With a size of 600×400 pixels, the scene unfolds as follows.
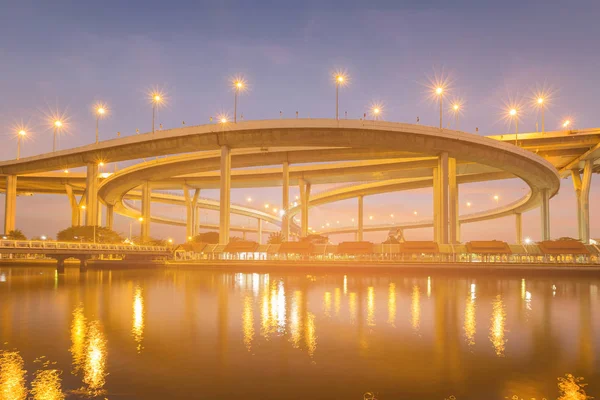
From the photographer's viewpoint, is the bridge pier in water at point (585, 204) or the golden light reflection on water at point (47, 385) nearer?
the golden light reflection on water at point (47, 385)

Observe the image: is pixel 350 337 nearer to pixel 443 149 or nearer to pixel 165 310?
pixel 165 310

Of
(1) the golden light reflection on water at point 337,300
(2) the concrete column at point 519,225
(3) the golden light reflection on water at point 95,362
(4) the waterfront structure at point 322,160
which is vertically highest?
(4) the waterfront structure at point 322,160

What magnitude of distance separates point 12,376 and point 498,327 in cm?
1607

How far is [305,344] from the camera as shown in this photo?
584 inches

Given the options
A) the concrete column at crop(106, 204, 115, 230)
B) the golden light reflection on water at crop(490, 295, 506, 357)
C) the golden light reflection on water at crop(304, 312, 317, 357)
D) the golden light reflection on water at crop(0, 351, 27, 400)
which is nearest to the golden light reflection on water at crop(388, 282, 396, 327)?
the golden light reflection on water at crop(304, 312, 317, 357)

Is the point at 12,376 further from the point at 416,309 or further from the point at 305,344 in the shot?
the point at 416,309

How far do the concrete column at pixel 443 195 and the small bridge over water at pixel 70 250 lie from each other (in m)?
39.6

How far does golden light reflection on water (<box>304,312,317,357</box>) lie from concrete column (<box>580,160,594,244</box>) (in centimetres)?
7632

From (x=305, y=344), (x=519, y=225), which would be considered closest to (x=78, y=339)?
(x=305, y=344)

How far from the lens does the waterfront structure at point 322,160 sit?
61688 millimetres

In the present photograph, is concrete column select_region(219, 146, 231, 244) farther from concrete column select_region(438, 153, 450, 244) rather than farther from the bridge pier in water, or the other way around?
the bridge pier in water

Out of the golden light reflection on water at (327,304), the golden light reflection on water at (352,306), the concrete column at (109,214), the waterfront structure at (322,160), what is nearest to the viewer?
the golden light reflection on water at (352,306)

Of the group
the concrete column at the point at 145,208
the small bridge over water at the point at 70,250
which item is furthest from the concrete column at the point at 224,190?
the concrete column at the point at 145,208

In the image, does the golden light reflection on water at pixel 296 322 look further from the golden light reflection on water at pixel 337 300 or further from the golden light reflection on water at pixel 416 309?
the golden light reflection on water at pixel 416 309
